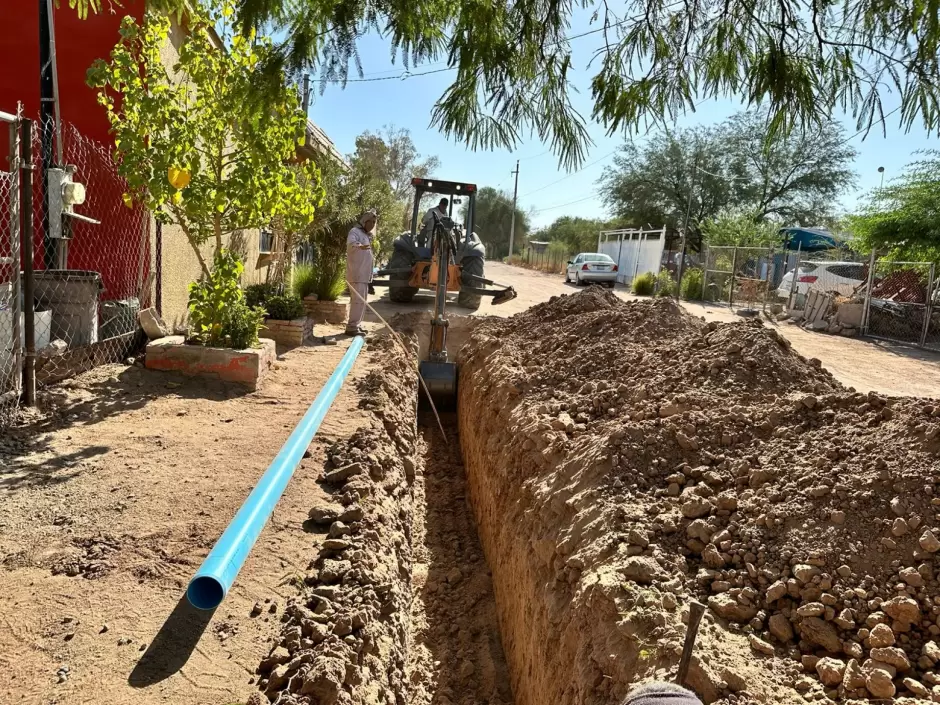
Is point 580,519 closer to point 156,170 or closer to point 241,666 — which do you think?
point 241,666

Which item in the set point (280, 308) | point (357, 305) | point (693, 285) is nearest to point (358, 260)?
point (357, 305)

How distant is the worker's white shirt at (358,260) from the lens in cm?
1012

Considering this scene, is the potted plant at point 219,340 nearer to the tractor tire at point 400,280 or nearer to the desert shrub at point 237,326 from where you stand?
the desert shrub at point 237,326

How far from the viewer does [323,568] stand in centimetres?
340

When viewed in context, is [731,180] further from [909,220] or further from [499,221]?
[499,221]

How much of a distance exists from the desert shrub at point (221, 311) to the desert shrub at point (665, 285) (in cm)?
1837

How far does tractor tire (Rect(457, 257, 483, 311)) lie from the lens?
12.7 m

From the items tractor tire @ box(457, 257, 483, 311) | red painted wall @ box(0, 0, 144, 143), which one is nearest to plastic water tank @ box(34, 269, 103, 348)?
red painted wall @ box(0, 0, 144, 143)

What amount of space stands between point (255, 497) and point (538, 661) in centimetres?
167

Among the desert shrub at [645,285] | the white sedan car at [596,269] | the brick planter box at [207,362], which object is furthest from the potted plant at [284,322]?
the white sedan car at [596,269]

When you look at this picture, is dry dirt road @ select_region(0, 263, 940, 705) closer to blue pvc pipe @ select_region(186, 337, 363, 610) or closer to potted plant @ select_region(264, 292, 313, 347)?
blue pvc pipe @ select_region(186, 337, 363, 610)

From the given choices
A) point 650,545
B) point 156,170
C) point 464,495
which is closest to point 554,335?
point 464,495

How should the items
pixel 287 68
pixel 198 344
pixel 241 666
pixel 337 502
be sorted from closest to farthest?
pixel 241 666, pixel 287 68, pixel 337 502, pixel 198 344

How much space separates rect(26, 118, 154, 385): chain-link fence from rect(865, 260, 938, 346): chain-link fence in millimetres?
14141
